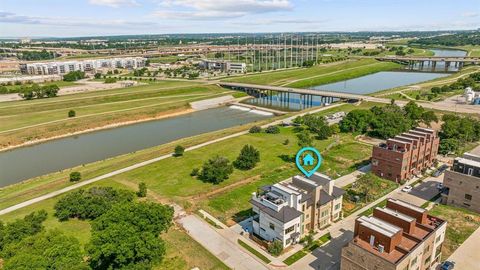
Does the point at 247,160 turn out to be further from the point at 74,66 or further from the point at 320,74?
the point at 74,66

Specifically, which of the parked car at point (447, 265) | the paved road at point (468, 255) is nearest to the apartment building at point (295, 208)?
the parked car at point (447, 265)

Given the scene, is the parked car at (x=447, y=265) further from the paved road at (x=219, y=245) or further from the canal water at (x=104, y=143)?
the canal water at (x=104, y=143)

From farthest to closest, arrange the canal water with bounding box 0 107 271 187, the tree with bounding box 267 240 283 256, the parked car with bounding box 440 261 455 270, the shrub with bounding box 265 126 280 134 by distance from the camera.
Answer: the shrub with bounding box 265 126 280 134, the canal water with bounding box 0 107 271 187, the tree with bounding box 267 240 283 256, the parked car with bounding box 440 261 455 270

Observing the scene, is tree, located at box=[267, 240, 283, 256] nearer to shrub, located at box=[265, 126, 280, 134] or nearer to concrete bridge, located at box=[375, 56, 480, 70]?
shrub, located at box=[265, 126, 280, 134]

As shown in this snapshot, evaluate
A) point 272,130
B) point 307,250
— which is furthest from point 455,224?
point 272,130

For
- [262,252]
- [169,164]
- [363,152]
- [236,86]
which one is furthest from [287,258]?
[236,86]

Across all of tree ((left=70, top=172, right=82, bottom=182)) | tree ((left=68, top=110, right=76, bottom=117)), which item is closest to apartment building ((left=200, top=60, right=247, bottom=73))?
tree ((left=68, top=110, right=76, bottom=117))
